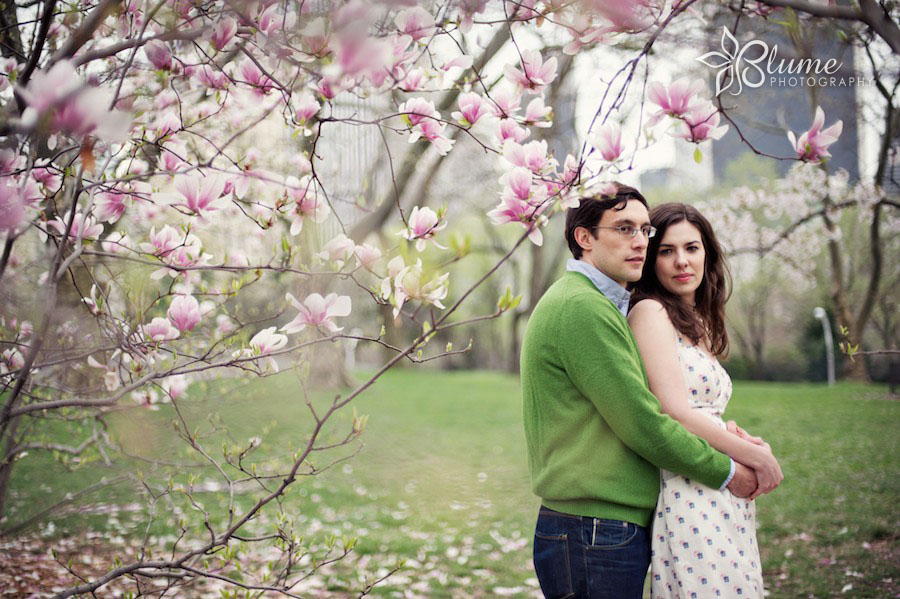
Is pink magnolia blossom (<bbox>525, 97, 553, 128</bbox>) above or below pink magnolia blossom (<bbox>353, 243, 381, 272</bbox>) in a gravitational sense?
above

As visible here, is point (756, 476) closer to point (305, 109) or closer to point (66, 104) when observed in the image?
point (305, 109)

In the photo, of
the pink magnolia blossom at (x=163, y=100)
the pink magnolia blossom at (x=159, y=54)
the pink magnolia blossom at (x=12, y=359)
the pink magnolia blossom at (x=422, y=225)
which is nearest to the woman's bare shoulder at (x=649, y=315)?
the pink magnolia blossom at (x=422, y=225)

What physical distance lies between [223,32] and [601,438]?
1.26 metres

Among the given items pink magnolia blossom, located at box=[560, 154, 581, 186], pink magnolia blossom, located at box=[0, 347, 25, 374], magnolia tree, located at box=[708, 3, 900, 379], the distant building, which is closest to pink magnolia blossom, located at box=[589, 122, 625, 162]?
pink magnolia blossom, located at box=[560, 154, 581, 186]

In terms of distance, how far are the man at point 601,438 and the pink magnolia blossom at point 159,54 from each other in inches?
42.8

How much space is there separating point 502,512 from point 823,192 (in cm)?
685

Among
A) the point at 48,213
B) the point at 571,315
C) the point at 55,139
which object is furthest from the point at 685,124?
the point at 48,213

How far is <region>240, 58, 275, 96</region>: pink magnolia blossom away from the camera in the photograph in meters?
1.69

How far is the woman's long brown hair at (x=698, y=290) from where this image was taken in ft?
6.23

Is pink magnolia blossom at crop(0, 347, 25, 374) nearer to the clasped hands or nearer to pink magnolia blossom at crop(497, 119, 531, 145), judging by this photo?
pink magnolia blossom at crop(497, 119, 531, 145)

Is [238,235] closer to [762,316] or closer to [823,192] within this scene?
[823,192]

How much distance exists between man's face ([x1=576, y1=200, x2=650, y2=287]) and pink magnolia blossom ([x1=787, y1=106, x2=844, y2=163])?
40cm

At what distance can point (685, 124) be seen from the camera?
1470 mm

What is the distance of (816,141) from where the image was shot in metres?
1.47
